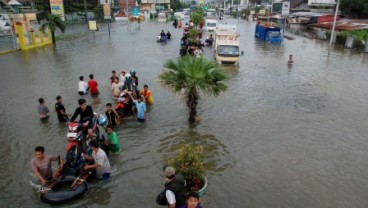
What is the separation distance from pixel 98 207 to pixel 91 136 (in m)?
2.24

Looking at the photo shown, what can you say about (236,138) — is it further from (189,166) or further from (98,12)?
(98,12)

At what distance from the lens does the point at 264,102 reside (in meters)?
15.7

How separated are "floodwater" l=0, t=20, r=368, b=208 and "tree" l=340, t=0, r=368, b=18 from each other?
3702cm

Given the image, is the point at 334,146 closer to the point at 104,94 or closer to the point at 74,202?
the point at 74,202

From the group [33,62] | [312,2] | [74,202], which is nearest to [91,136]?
[74,202]

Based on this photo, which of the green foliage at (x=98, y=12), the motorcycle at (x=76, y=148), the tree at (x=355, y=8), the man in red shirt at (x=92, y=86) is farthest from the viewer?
the green foliage at (x=98, y=12)

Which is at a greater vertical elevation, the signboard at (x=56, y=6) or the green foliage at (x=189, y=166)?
the signboard at (x=56, y=6)

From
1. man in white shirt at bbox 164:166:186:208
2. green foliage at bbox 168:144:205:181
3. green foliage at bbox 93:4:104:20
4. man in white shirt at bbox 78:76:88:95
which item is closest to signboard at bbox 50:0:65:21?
green foliage at bbox 93:4:104:20

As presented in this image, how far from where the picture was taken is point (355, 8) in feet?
183

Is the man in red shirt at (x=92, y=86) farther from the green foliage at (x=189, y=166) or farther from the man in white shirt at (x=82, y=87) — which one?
the green foliage at (x=189, y=166)

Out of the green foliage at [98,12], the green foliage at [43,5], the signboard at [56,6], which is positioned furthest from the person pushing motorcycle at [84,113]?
the green foliage at [98,12]

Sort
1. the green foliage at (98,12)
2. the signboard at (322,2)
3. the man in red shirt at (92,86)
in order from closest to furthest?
the man in red shirt at (92,86) < the signboard at (322,2) < the green foliage at (98,12)

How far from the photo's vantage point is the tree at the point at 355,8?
174 ft

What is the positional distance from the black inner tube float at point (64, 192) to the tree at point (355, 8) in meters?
57.4
